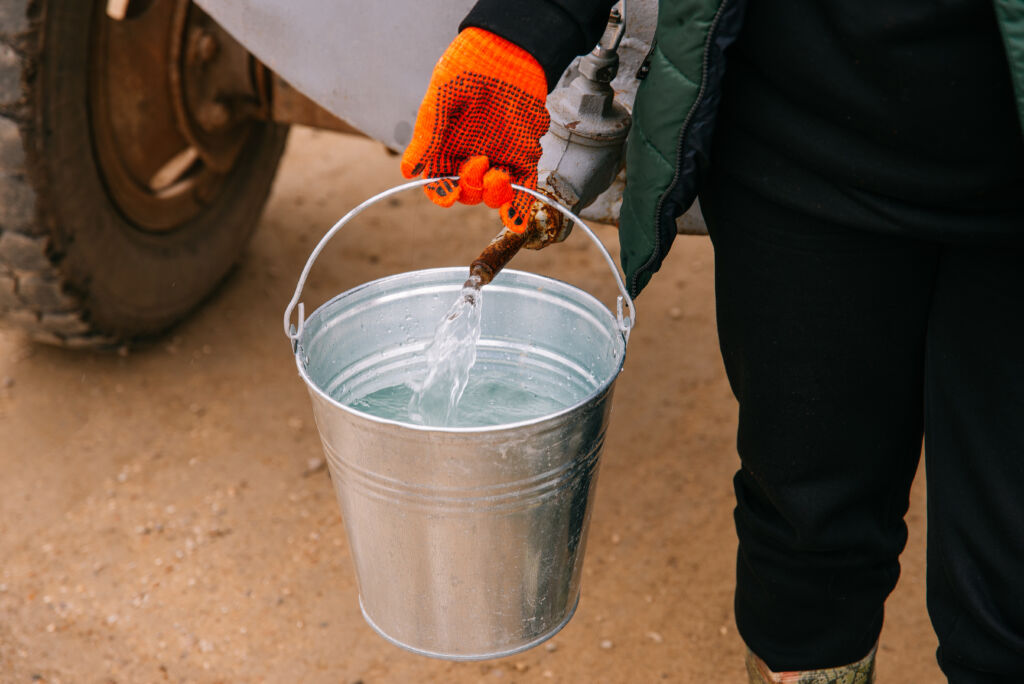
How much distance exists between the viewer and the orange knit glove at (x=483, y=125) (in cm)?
101

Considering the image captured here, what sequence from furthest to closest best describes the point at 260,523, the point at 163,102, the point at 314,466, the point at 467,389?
the point at 163,102
the point at 314,466
the point at 260,523
the point at 467,389

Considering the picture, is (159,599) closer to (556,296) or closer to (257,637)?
(257,637)

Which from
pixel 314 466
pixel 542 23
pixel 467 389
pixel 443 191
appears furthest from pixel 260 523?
pixel 542 23

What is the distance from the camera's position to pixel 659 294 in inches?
102

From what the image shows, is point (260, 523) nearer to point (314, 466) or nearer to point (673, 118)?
point (314, 466)

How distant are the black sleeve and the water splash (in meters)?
0.33

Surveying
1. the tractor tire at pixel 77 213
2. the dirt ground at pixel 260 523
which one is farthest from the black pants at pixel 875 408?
the tractor tire at pixel 77 213

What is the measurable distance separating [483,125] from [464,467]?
36 cm

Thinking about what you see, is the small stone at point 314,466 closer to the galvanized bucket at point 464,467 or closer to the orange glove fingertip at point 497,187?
the galvanized bucket at point 464,467

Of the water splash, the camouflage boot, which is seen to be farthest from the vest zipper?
the camouflage boot

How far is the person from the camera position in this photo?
0.85 m

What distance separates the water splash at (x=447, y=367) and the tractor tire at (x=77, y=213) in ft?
2.88

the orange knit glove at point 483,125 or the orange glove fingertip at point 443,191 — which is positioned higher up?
the orange knit glove at point 483,125

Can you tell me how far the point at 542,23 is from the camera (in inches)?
39.0
